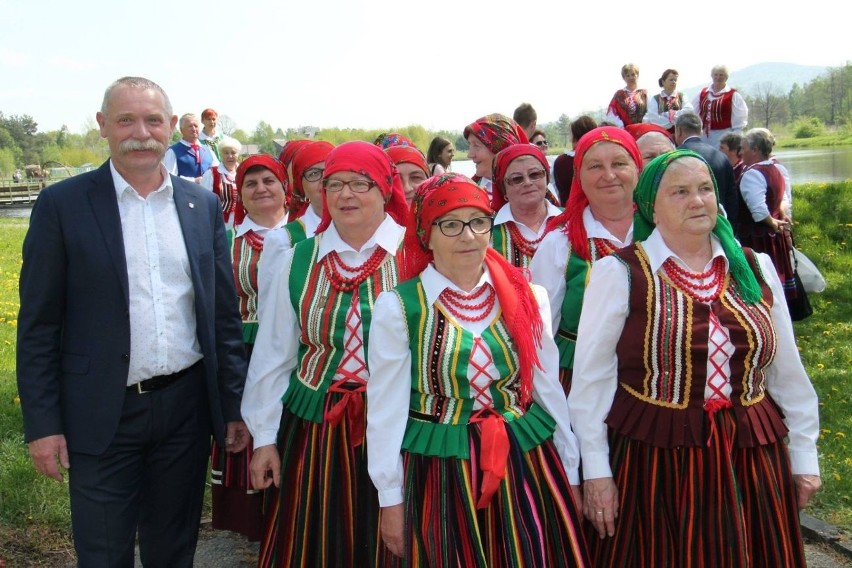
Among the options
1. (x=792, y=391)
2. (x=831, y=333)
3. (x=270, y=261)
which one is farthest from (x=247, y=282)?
(x=831, y=333)

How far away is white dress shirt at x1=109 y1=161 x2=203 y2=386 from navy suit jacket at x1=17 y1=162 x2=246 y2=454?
0.19 ft

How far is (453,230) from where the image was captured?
2.38 meters

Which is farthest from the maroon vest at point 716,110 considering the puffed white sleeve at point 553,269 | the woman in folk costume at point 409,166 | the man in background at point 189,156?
the puffed white sleeve at point 553,269

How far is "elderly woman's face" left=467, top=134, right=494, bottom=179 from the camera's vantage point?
15.7 ft

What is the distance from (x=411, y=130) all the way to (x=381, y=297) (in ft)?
48.1

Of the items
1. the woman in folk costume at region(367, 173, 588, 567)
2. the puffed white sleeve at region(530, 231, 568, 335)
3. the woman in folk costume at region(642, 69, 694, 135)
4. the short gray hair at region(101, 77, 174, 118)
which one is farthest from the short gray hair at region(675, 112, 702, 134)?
the short gray hair at region(101, 77, 174, 118)

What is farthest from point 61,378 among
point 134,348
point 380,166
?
point 380,166

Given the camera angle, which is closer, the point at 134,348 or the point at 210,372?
the point at 134,348

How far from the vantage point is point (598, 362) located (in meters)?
2.44

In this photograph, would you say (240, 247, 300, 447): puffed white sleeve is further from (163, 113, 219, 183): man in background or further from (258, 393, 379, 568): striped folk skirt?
(163, 113, 219, 183): man in background

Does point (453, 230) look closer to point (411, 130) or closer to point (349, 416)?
point (349, 416)

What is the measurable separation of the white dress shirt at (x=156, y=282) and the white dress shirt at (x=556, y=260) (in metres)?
1.40

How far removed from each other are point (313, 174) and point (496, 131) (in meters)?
1.30

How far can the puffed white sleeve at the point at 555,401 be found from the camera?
2.47m
